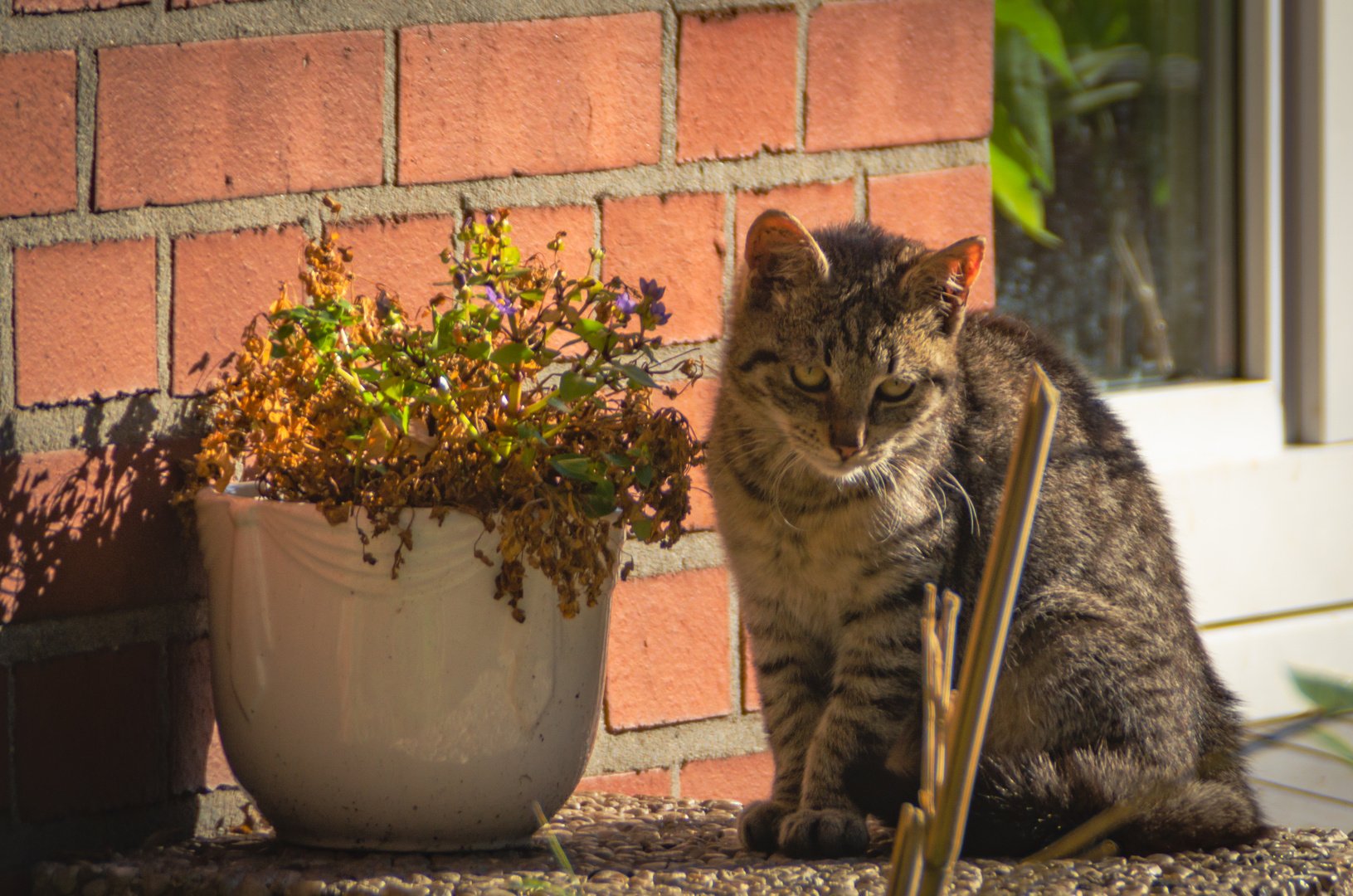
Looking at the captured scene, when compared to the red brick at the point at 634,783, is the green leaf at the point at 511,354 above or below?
above

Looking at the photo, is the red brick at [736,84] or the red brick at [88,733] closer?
the red brick at [88,733]

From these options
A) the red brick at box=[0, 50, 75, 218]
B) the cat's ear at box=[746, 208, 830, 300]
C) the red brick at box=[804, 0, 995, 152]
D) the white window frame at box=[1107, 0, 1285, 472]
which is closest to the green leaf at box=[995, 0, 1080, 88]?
the white window frame at box=[1107, 0, 1285, 472]

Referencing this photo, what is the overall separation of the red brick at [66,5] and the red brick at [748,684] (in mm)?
861

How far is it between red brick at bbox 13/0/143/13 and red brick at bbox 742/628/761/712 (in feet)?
2.83

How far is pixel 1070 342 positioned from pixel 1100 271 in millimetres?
141

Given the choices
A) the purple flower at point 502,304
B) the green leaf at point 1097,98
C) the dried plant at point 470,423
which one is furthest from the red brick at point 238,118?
the green leaf at point 1097,98

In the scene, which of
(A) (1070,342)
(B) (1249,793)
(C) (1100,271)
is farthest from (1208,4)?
(B) (1249,793)

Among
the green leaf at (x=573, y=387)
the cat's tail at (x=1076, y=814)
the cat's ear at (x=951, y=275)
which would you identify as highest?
the cat's ear at (x=951, y=275)

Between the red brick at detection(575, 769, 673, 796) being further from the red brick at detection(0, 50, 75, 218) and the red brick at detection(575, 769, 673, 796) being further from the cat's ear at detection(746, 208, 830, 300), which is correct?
the red brick at detection(0, 50, 75, 218)

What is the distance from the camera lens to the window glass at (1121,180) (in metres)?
1.97

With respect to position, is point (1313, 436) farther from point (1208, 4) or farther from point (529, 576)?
point (529, 576)

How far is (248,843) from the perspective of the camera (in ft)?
3.29

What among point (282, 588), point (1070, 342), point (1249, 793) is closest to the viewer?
point (282, 588)

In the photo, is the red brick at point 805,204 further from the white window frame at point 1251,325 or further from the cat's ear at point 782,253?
the white window frame at point 1251,325
